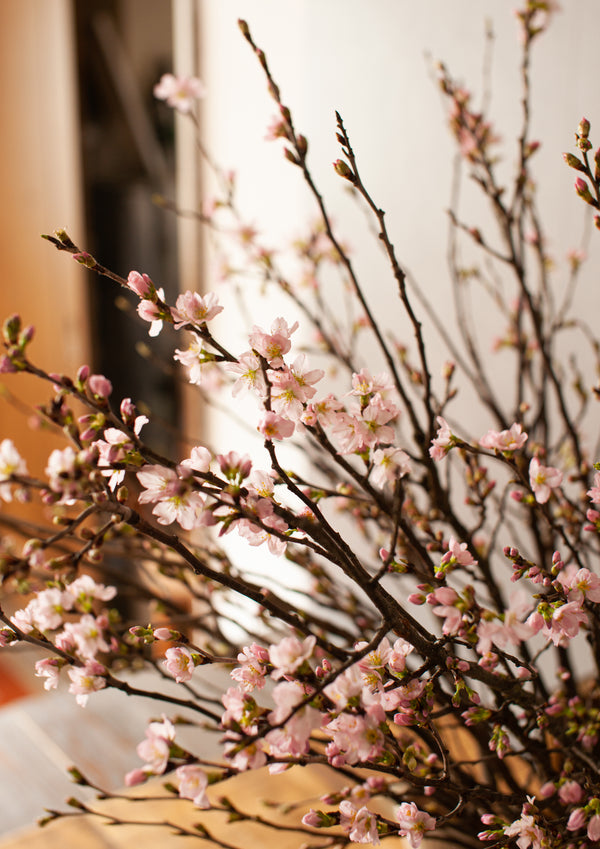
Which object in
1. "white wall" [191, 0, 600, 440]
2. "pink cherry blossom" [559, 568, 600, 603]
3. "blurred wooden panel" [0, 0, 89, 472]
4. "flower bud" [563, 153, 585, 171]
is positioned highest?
"blurred wooden panel" [0, 0, 89, 472]

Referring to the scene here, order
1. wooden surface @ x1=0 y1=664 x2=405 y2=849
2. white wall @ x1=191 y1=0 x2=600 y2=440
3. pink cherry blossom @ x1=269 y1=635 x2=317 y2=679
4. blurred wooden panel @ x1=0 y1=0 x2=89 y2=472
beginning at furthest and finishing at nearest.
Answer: blurred wooden panel @ x1=0 y1=0 x2=89 y2=472 < white wall @ x1=191 y1=0 x2=600 y2=440 < wooden surface @ x1=0 y1=664 x2=405 y2=849 < pink cherry blossom @ x1=269 y1=635 x2=317 y2=679

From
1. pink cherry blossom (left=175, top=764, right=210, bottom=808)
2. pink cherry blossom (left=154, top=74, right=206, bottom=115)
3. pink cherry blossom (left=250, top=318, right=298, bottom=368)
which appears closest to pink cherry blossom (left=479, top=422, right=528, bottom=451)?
pink cherry blossom (left=250, top=318, right=298, bottom=368)

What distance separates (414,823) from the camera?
39 centimetres

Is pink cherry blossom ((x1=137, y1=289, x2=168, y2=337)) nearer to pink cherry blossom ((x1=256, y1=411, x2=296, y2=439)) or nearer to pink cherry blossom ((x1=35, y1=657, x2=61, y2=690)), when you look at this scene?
pink cherry blossom ((x1=256, y1=411, x2=296, y2=439))

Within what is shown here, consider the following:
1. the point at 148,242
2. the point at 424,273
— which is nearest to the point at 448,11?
the point at 424,273

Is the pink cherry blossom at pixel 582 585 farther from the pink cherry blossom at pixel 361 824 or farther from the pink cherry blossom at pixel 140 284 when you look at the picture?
the pink cherry blossom at pixel 140 284

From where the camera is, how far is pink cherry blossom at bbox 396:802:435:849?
15.1 inches

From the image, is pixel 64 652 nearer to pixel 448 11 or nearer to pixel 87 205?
pixel 448 11

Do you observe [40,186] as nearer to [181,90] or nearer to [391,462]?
[181,90]

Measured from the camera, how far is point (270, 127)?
1.73ft

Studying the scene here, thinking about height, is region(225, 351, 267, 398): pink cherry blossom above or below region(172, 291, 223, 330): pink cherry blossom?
below

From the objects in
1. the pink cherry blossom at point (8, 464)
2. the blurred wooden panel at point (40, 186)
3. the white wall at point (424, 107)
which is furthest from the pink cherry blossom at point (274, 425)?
the blurred wooden panel at point (40, 186)

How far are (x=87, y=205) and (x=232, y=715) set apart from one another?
90.5 inches

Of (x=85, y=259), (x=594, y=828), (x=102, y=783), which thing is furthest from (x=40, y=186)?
(x=594, y=828)
